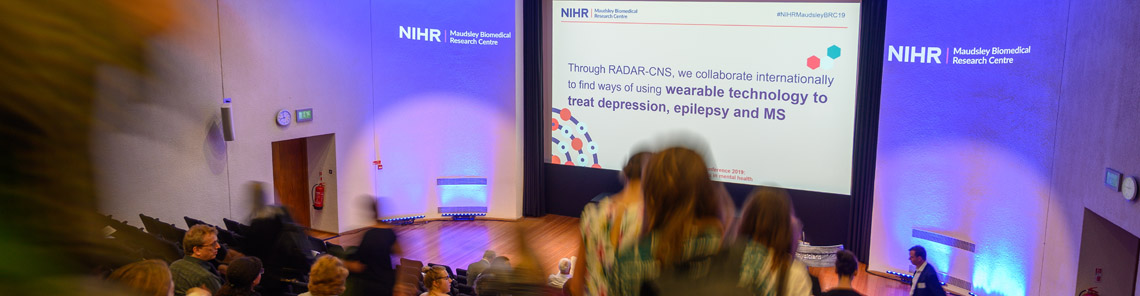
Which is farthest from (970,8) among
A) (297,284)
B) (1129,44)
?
(297,284)

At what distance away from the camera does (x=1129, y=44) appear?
5.34 metres

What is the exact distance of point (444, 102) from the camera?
1048 cm

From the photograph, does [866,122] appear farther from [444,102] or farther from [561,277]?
[444,102]

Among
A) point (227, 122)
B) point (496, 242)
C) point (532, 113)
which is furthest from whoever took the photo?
point (532, 113)

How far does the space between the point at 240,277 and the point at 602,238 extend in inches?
110

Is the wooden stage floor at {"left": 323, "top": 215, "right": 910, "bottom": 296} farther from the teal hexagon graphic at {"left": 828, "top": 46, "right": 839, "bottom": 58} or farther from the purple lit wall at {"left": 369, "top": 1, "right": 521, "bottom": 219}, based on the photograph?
the teal hexagon graphic at {"left": 828, "top": 46, "right": 839, "bottom": 58}

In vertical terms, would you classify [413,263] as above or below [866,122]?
below

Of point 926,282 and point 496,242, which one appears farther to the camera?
point 496,242

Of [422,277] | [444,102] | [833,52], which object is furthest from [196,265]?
[833,52]

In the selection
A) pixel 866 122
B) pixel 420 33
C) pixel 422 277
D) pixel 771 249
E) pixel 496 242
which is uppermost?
pixel 420 33

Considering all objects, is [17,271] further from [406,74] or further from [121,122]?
[406,74]

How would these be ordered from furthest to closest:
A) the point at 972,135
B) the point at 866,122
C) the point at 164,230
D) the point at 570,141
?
1. the point at 570,141
2. the point at 866,122
3. the point at 972,135
4. the point at 164,230

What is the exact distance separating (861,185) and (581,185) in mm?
3633

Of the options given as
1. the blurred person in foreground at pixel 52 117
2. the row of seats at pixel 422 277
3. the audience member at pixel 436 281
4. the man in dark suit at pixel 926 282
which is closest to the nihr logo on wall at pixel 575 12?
the row of seats at pixel 422 277
